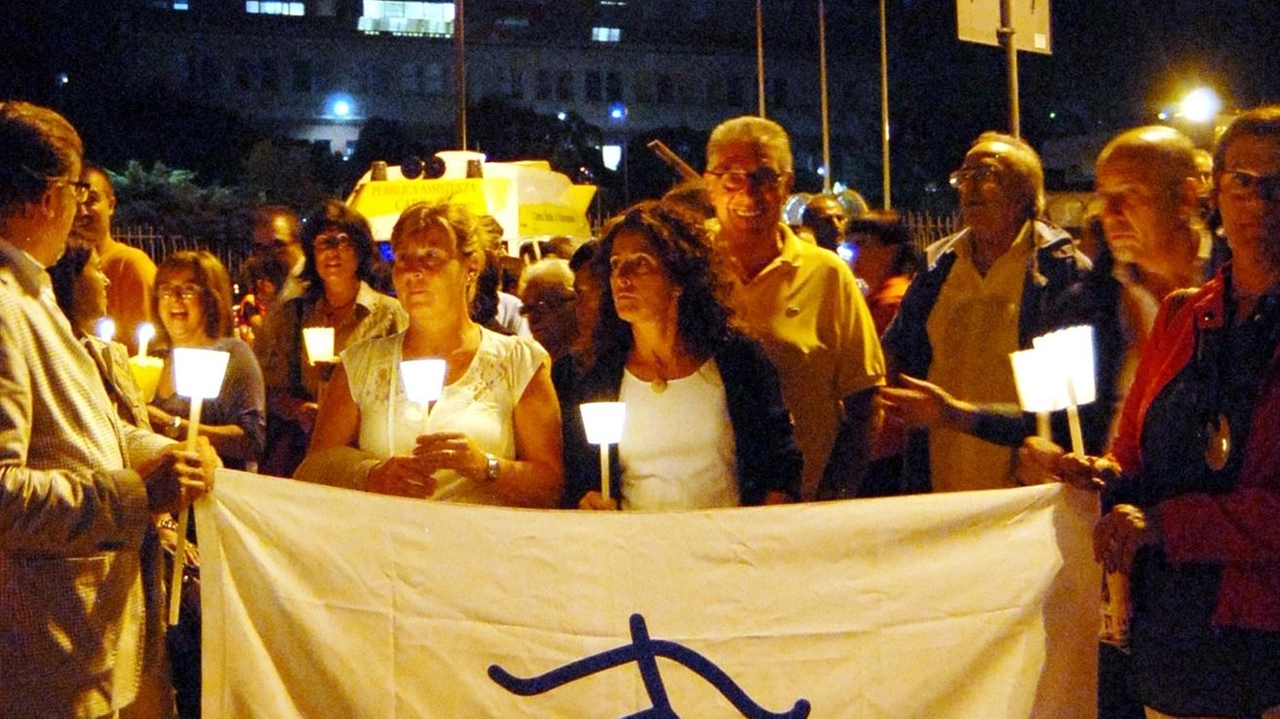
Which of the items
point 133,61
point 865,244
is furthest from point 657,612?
point 133,61

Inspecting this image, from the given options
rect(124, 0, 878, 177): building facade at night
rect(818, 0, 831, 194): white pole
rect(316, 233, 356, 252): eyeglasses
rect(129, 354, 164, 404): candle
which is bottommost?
rect(129, 354, 164, 404): candle

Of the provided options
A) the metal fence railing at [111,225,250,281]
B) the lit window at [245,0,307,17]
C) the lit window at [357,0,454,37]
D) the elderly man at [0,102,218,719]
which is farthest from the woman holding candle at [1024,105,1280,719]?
the lit window at [245,0,307,17]

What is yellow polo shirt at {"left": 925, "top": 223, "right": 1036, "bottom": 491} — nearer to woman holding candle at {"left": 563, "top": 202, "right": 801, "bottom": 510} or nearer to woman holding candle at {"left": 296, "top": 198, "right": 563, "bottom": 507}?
woman holding candle at {"left": 563, "top": 202, "right": 801, "bottom": 510}

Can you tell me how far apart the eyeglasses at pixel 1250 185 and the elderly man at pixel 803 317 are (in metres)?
1.92

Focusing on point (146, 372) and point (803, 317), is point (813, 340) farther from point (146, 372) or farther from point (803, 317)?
point (146, 372)

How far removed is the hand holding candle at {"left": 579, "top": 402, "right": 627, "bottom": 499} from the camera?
429cm

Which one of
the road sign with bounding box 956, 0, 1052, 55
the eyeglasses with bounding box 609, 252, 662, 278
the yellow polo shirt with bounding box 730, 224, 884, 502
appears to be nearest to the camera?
the eyeglasses with bounding box 609, 252, 662, 278

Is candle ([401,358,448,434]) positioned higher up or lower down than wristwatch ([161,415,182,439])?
higher up

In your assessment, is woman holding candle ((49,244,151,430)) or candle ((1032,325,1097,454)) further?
woman holding candle ((49,244,151,430))

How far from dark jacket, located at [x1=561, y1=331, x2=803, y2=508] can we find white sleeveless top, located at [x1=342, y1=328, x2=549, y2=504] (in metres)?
0.20

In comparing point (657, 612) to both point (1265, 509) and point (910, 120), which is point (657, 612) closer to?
point (1265, 509)

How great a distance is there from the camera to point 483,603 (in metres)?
3.97

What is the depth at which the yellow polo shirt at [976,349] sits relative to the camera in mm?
5188

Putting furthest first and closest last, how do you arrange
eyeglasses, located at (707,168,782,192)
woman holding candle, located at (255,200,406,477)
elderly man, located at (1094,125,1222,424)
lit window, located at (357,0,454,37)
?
lit window, located at (357,0,454,37) → woman holding candle, located at (255,200,406,477) → eyeglasses, located at (707,168,782,192) → elderly man, located at (1094,125,1222,424)
